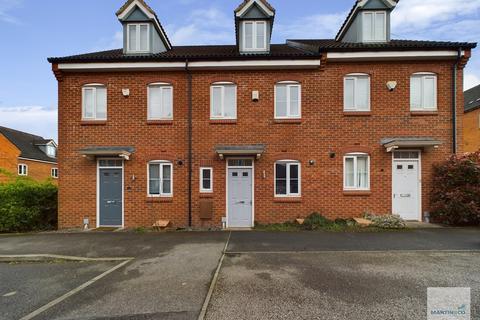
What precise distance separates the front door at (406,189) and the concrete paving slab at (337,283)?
153 inches

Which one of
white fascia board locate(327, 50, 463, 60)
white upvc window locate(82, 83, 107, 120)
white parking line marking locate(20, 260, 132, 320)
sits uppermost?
white fascia board locate(327, 50, 463, 60)

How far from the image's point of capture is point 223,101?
1048 cm

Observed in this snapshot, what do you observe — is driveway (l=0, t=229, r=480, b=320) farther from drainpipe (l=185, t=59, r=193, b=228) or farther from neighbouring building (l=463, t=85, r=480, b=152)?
neighbouring building (l=463, t=85, r=480, b=152)

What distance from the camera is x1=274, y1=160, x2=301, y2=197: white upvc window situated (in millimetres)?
10266

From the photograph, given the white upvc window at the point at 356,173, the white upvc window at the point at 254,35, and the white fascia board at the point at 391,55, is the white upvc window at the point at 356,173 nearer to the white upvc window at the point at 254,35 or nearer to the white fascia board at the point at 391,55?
the white fascia board at the point at 391,55

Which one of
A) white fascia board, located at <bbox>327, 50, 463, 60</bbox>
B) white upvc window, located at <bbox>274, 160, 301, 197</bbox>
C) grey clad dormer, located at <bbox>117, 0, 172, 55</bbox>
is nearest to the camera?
white fascia board, located at <bbox>327, 50, 463, 60</bbox>

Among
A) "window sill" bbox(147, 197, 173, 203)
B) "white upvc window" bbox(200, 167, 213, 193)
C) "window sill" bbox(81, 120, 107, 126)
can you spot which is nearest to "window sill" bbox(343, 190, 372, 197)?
"white upvc window" bbox(200, 167, 213, 193)

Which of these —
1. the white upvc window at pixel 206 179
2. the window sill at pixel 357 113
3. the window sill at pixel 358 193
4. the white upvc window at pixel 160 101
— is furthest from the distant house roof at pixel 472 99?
the white upvc window at pixel 160 101

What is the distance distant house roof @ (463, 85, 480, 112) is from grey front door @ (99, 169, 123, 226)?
3088 cm

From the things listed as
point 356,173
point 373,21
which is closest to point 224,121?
point 356,173

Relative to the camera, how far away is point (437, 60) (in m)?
10.1

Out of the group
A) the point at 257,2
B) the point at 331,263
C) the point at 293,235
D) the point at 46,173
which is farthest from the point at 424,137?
the point at 46,173

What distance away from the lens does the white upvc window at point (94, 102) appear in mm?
10555

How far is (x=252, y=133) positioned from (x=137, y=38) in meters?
6.87
